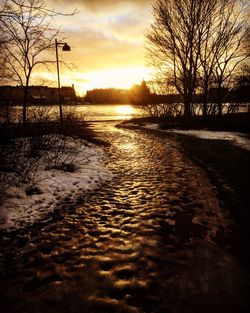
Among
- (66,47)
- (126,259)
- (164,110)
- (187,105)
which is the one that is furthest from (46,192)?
(164,110)

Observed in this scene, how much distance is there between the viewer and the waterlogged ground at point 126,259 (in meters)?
2.71

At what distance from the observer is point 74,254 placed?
11.7ft

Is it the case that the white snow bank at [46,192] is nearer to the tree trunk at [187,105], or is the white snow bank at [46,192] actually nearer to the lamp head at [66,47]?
the lamp head at [66,47]

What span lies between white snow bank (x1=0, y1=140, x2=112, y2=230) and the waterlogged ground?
308 mm

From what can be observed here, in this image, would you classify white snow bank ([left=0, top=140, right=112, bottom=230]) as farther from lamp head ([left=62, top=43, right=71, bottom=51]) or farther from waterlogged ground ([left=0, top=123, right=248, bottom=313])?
lamp head ([left=62, top=43, right=71, bottom=51])

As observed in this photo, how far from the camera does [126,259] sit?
3447 mm

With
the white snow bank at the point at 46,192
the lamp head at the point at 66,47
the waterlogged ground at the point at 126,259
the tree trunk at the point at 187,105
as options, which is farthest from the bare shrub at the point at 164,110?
the waterlogged ground at the point at 126,259

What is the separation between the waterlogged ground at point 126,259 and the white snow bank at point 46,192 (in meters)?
0.31

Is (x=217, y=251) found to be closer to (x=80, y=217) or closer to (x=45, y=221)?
(x=80, y=217)

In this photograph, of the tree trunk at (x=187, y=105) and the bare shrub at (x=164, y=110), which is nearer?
the tree trunk at (x=187, y=105)

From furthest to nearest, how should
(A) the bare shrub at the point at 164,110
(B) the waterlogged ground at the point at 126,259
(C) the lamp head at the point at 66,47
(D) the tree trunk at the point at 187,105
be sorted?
(A) the bare shrub at the point at 164,110
(D) the tree trunk at the point at 187,105
(C) the lamp head at the point at 66,47
(B) the waterlogged ground at the point at 126,259

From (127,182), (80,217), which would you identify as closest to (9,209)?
(80,217)

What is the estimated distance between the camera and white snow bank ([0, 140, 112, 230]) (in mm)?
4570

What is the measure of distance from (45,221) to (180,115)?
25.1 meters
